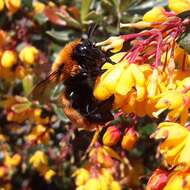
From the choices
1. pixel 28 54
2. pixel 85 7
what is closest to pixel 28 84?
pixel 28 54

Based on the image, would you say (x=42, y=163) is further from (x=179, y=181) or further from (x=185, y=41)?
(x=179, y=181)

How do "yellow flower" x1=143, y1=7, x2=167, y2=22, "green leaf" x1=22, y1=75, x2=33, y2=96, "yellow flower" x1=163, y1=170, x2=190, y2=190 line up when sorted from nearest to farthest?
"yellow flower" x1=163, y1=170, x2=190, y2=190, "yellow flower" x1=143, y1=7, x2=167, y2=22, "green leaf" x1=22, y1=75, x2=33, y2=96

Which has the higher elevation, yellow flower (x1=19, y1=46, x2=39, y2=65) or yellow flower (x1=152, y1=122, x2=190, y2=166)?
yellow flower (x1=152, y1=122, x2=190, y2=166)

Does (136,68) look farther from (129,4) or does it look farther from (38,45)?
(38,45)

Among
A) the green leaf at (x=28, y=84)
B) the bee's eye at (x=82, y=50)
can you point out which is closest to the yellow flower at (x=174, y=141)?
the bee's eye at (x=82, y=50)

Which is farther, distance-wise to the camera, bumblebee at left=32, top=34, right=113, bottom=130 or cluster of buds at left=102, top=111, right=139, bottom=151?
cluster of buds at left=102, top=111, right=139, bottom=151

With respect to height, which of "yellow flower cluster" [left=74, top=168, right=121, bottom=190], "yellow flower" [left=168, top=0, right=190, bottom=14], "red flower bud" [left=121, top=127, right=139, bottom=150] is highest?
"yellow flower" [left=168, top=0, right=190, bottom=14]

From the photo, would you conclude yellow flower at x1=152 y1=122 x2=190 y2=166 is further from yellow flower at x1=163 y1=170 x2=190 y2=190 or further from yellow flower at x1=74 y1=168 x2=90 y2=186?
yellow flower at x1=74 y1=168 x2=90 y2=186

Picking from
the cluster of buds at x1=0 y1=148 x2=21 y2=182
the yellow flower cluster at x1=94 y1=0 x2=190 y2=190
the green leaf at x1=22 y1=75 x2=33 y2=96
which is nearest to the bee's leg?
the yellow flower cluster at x1=94 y1=0 x2=190 y2=190

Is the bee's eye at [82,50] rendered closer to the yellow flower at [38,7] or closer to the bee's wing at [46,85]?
the bee's wing at [46,85]
